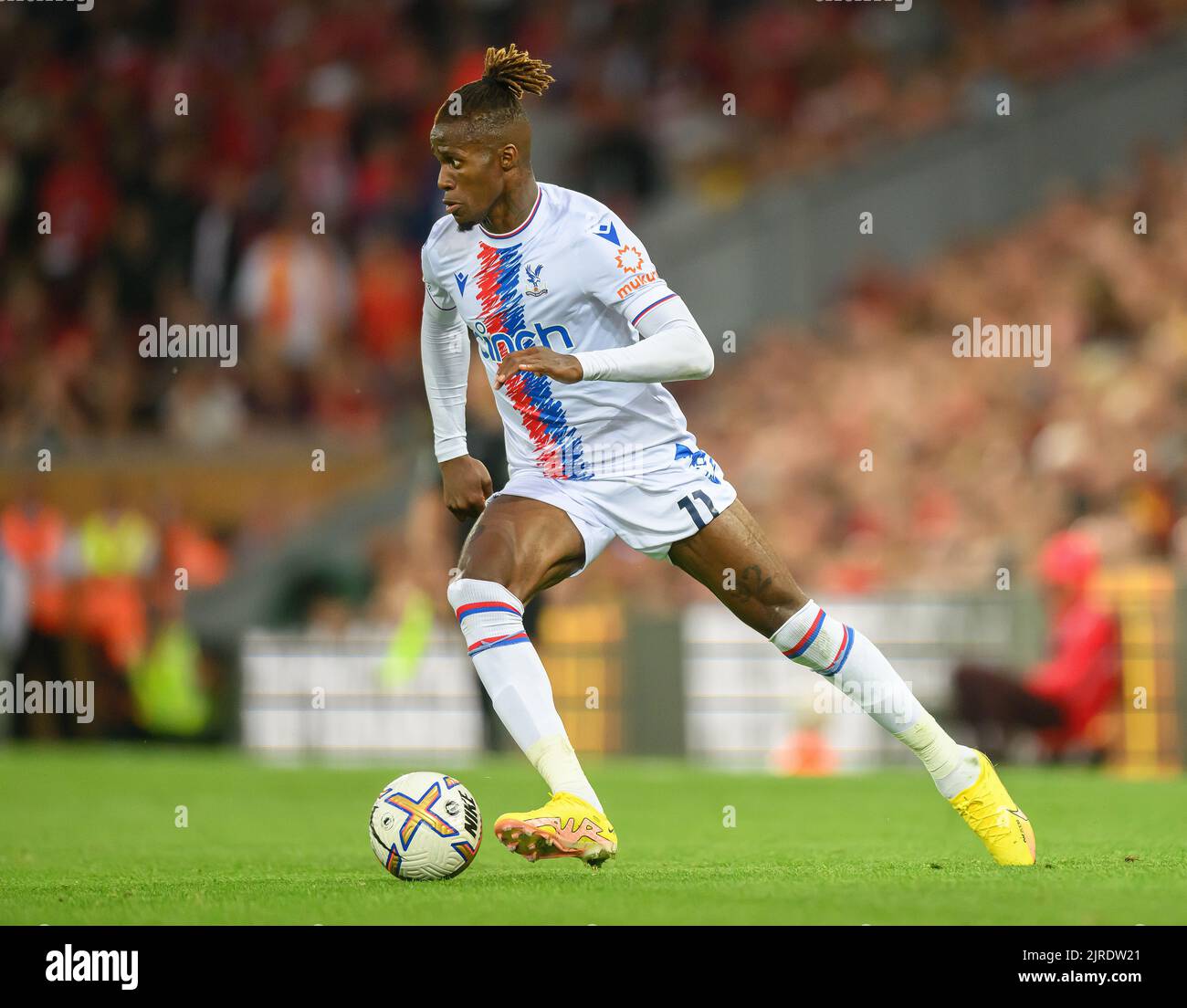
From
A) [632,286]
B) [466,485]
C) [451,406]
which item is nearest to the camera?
[632,286]

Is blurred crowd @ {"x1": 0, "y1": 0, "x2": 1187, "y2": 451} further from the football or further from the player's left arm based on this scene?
the football

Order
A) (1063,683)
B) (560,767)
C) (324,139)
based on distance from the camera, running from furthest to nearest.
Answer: (324,139) < (1063,683) < (560,767)

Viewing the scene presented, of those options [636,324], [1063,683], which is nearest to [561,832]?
[636,324]

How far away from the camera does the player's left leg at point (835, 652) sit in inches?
248

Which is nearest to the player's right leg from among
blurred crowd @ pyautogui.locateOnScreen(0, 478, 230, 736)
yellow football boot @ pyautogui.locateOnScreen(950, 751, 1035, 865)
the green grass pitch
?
the green grass pitch

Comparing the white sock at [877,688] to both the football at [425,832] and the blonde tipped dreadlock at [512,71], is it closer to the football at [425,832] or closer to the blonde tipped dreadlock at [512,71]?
the football at [425,832]

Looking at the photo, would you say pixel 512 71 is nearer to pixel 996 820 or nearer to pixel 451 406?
pixel 451 406

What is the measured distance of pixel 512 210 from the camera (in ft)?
20.6

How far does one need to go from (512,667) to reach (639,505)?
2.19ft

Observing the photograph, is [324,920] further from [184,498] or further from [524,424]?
[184,498]

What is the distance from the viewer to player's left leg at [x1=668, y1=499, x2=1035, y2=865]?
629 centimetres

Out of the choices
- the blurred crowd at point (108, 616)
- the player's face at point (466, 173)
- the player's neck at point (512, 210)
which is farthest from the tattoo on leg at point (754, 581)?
the blurred crowd at point (108, 616)
